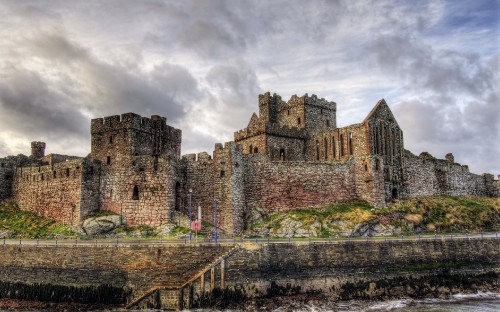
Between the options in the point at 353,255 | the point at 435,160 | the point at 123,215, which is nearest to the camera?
the point at 353,255

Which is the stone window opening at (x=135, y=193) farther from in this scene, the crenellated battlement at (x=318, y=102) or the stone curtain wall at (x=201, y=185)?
the crenellated battlement at (x=318, y=102)

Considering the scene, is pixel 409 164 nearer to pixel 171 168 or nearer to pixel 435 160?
pixel 435 160

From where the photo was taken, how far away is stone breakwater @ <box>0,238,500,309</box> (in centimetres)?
3960

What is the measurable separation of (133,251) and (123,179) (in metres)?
14.6

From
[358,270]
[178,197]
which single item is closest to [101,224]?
[178,197]

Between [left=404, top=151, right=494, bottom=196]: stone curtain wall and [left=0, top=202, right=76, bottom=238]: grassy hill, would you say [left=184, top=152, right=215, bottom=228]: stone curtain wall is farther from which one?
[left=404, top=151, right=494, bottom=196]: stone curtain wall

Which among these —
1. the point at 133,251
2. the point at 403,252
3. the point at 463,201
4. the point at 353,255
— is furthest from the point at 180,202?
the point at 463,201

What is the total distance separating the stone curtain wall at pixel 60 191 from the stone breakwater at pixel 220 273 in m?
10.2

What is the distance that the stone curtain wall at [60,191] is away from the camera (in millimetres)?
54188

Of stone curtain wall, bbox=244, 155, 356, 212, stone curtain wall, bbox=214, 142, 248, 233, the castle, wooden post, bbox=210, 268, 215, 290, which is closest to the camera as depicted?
wooden post, bbox=210, 268, 215, 290

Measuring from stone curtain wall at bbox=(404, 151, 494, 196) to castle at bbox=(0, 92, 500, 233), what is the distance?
0.26 m

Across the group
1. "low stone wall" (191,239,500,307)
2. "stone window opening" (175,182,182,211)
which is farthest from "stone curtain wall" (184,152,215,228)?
"low stone wall" (191,239,500,307)

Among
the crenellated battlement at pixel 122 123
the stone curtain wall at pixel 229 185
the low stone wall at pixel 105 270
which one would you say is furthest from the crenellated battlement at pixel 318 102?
the low stone wall at pixel 105 270

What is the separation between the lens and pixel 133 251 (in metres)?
41.1
